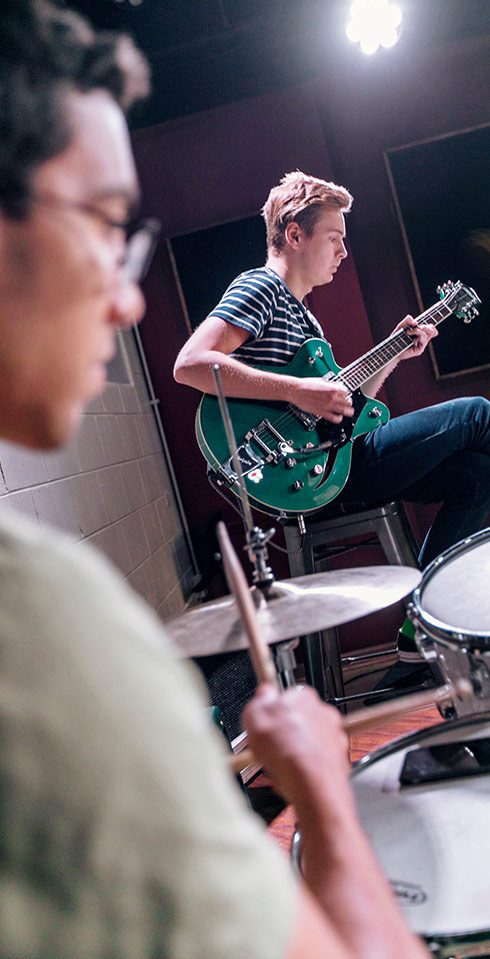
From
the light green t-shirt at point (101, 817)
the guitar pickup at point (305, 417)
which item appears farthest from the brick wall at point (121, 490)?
the light green t-shirt at point (101, 817)

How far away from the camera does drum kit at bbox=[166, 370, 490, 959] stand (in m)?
0.82

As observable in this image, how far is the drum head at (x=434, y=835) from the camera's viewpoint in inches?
32.9

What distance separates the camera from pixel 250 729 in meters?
0.62

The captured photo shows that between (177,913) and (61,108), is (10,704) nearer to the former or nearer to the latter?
(177,913)

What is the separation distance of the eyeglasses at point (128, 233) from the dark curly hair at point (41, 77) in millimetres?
21

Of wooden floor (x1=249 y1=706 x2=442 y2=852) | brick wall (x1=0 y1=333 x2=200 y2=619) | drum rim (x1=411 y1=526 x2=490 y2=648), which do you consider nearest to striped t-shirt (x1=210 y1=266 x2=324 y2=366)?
brick wall (x1=0 y1=333 x2=200 y2=619)

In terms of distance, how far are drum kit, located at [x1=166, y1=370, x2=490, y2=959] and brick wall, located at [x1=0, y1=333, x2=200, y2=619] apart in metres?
0.93

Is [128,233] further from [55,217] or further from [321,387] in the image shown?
[321,387]

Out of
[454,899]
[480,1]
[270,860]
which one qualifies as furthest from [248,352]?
[480,1]

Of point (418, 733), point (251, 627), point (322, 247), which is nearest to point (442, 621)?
point (418, 733)

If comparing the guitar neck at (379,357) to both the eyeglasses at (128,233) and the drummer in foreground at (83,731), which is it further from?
the drummer in foreground at (83,731)

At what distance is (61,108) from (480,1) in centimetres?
402

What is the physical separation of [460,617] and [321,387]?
118 cm

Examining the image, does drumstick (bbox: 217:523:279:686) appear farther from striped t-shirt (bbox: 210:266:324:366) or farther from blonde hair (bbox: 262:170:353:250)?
blonde hair (bbox: 262:170:353:250)
